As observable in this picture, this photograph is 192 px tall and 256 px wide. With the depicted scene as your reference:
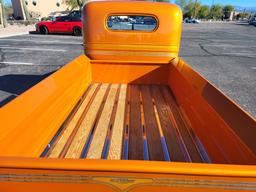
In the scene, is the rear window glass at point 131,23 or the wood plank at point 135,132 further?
the rear window glass at point 131,23

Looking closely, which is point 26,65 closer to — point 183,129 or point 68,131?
point 68,131

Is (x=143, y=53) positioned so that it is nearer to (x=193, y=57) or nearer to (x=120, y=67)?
(x=120, y=67)

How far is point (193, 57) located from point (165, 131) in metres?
8.19

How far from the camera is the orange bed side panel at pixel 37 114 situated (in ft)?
4.90

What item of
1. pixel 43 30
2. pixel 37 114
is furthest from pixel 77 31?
pixel 37 114

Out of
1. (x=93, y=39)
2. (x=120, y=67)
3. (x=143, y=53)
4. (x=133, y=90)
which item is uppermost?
(x=93, y=39)

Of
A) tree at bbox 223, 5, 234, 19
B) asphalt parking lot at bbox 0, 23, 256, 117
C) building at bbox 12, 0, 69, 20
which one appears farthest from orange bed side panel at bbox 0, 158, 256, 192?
tree at bbox 223, 5, 234, 19

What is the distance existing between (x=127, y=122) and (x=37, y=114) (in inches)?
44.5

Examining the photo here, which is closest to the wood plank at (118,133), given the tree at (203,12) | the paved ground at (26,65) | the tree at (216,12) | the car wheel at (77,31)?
the paved ground at (26,65)

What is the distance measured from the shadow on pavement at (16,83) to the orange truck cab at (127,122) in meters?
2.16

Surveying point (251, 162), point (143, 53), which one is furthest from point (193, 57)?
point (251, 162)

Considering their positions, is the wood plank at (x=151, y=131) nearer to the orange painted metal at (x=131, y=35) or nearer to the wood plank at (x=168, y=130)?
the wood plank at (x=168, y=130)

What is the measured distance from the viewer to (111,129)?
2.46 metres

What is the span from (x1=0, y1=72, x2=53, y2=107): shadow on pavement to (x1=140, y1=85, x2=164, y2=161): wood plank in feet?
10.4
